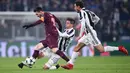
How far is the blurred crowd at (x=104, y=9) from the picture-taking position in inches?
1254

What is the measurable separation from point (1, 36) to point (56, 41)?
12828 millimetres

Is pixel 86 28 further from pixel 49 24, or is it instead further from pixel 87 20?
pixel 49 24

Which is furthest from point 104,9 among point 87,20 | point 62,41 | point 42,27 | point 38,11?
point 38,11

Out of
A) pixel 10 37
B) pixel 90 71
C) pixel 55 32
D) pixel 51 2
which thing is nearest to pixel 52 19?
pixel 55 32

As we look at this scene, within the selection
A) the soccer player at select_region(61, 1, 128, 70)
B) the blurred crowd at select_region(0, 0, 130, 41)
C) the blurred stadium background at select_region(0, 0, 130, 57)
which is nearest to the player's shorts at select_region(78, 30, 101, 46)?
the soccer player at select_region(61, 1, 128, 70)

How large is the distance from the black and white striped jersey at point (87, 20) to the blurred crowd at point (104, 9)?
13.1 metres

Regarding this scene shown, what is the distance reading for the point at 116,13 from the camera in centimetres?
3300

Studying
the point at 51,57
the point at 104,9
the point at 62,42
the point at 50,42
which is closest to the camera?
the point at 50,42

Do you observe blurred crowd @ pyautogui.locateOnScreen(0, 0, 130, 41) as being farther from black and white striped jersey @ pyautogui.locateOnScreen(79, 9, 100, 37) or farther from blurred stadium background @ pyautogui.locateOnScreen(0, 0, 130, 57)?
black and white striped jersey @ pyautogui.locateOnScreen(79, 9, 100, 37)

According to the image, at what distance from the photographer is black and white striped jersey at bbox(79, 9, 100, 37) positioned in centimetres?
1794

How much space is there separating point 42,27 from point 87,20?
13676 millimetres

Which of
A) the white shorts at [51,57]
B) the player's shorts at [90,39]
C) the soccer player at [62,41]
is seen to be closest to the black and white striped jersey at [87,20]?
the player's shorts at [90,39]

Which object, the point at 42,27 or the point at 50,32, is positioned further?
the point at 42,27

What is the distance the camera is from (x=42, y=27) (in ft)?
104
